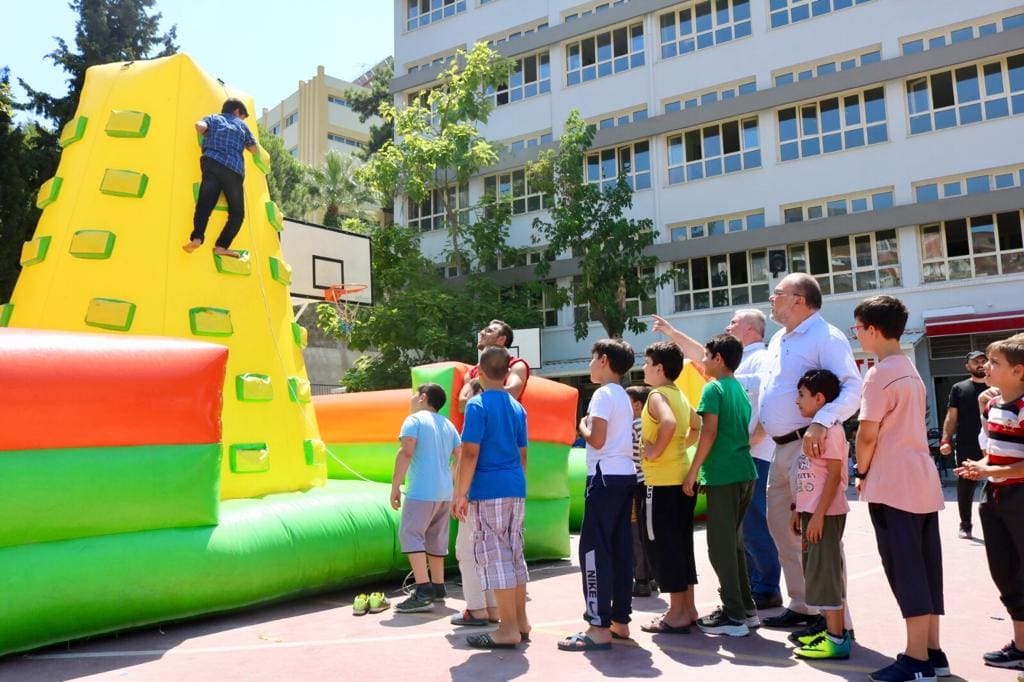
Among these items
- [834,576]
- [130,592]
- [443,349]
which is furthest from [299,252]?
[834,576]

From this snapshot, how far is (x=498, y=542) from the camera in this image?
197 inches

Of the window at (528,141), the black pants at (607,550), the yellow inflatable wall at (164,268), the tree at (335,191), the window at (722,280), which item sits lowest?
the black pants at (607,550)

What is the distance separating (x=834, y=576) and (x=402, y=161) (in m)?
24.1

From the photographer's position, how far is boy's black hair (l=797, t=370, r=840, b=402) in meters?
4.92

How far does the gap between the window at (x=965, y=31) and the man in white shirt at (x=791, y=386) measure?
21470 millimetres

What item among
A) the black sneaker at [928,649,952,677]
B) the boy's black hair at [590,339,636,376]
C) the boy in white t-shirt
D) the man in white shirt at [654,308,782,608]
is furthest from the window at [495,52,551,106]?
the black sneaker at [928,649,952,677]

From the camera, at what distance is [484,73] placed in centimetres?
2678

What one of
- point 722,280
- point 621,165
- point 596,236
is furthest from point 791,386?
point 621,165

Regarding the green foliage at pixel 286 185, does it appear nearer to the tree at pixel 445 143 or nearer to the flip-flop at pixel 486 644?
the tree at pixel 445 143

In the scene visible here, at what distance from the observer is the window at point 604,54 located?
28266mm

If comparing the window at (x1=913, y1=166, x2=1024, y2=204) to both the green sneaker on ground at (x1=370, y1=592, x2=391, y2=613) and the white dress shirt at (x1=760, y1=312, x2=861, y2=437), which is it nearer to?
the white dress shirt at (x1=760, y1=312, x2=861, y2=437)

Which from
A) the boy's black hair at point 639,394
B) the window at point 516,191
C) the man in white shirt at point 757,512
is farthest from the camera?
the window at point 516,191

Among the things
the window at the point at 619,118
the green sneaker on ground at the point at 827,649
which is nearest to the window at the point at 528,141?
the window at the point at 619,118

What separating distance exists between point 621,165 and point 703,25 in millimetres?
5028
